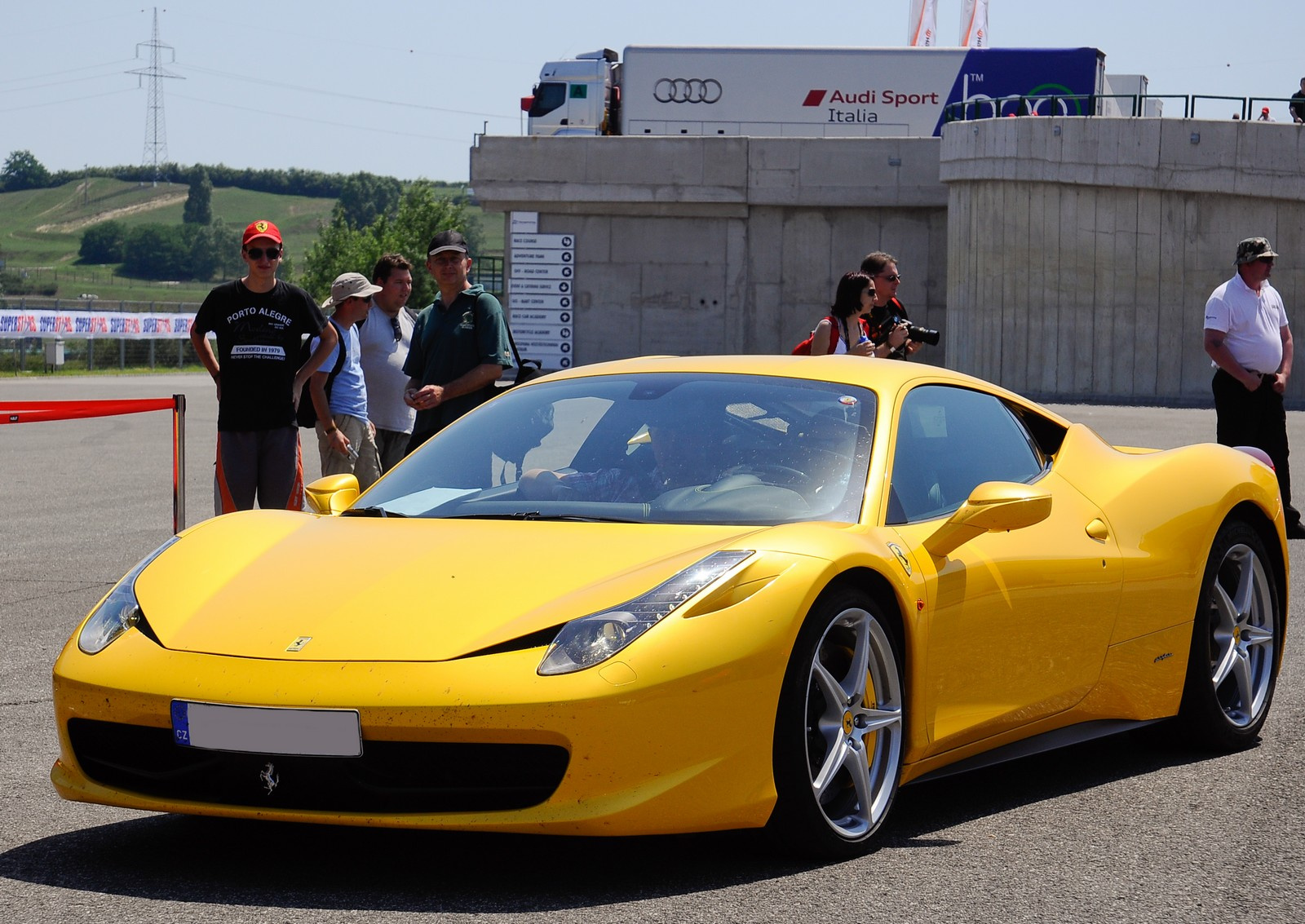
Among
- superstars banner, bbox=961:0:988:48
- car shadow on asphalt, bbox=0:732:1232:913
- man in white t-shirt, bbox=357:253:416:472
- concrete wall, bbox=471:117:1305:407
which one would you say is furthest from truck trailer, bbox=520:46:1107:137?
car shadow on asphalt, bbox=0:732:1232:913

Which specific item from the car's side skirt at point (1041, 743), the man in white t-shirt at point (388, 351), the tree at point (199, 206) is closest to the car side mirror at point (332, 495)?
the car's side skirt at point (1041, 743)

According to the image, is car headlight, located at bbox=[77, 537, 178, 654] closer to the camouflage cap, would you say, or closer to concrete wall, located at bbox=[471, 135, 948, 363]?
the camouflage cap

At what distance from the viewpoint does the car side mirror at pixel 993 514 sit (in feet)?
14.3

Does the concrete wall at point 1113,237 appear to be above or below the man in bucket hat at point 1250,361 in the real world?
above

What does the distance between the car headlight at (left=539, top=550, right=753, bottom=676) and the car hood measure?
0.10ft

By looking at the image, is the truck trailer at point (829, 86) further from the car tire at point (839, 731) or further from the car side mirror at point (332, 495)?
the car tire at point (839, 731)

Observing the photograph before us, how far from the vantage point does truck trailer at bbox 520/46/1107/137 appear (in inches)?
1489

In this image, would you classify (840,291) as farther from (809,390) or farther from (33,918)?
(33,918)

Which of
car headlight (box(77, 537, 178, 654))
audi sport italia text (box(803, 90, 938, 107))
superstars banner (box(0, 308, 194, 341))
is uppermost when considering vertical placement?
audi sport italia text (box(803, 90, 938, 107))

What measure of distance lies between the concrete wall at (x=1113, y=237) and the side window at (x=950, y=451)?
103ft

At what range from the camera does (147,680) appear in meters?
3.70

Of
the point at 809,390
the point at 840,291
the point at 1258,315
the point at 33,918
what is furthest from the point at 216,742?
the point at 1258,315

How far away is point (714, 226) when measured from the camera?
40875 mm

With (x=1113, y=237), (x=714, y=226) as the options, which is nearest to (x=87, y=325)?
(x=714, y=226)
